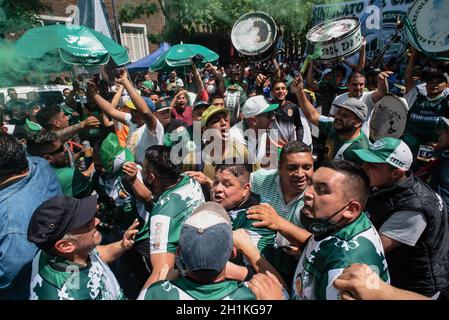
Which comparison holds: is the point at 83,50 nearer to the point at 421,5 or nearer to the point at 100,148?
the point at 100,148

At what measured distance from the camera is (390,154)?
2.29m

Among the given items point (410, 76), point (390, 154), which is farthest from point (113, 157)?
point (410, 76)

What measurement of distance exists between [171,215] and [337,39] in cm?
338

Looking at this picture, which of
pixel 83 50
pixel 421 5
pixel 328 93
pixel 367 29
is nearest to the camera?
pixel 421 5

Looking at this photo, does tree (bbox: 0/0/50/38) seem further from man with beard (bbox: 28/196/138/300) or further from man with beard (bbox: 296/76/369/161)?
man with beard (bbox: 296/76/369/161)

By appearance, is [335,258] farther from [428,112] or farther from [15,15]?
[15,15]

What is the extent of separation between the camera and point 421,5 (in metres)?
4.55

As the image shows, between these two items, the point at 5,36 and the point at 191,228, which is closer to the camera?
the point at 191,228

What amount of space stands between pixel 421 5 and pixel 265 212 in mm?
4286

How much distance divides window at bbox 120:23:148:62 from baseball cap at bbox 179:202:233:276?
18.7 meters

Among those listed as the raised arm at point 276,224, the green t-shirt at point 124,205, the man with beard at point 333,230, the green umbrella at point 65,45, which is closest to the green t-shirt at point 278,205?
the raised arm at point 276,224

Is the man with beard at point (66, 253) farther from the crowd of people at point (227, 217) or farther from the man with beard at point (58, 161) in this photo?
the man with beard at point (58, 161)

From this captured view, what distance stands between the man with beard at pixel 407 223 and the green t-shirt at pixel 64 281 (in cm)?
173
